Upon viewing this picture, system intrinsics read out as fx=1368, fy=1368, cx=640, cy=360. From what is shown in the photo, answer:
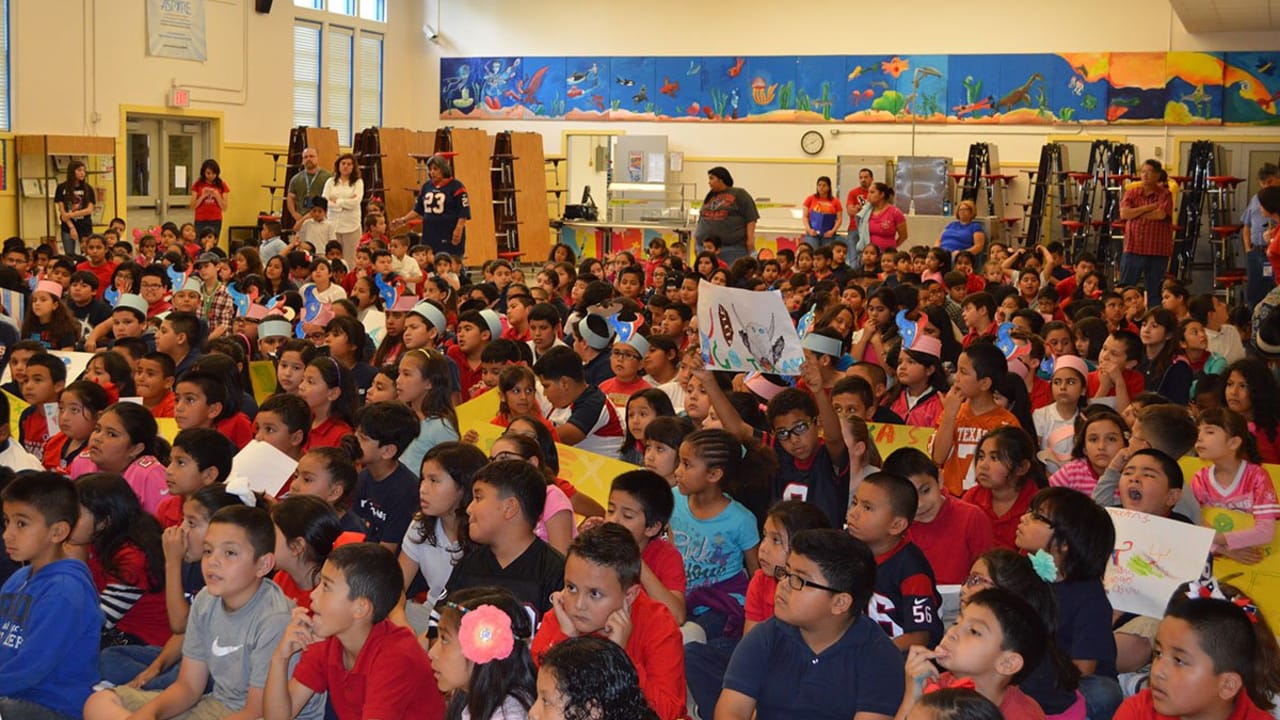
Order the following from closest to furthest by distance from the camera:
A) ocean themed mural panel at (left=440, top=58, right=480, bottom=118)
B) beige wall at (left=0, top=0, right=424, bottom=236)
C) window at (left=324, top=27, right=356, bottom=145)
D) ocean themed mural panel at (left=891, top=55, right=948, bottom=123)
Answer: beige wall at (left=0, top=0, right=424, bottom=236) → ocean themed mural panel at (left=891, top=55, right=948, bottom=123) → window at (left=324, top=27, right=356, bottom=145) → ocean themed mural panel at (left=440, top=58, right=480, bottom=118)

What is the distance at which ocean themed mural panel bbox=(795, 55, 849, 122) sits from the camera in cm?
2012

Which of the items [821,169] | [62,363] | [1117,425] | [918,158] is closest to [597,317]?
[62,363]

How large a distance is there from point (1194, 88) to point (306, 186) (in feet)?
38.0

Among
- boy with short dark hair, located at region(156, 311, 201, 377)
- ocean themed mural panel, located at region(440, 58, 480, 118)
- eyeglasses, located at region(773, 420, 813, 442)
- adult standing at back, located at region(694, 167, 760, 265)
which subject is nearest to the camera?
eyeglasses, located at region(773, 420, 813, 442)

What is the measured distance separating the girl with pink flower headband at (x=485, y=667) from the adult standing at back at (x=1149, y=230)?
10.8m

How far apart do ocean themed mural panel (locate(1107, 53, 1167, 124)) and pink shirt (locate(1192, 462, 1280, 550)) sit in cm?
1426

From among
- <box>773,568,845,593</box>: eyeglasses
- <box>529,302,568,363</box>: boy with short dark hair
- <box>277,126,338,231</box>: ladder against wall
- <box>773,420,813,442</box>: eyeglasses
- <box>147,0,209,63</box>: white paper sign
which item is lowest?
<box>773,568,845,593</box>: eyeglasses

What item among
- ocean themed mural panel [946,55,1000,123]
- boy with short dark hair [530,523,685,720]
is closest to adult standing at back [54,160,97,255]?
ocean themed mural panel [946,55,1000,123]

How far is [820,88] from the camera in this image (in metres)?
20.3

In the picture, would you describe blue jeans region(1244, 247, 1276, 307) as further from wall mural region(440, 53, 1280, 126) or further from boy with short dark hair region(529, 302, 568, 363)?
Result: wall mural region(440, 53, 1280, 126)

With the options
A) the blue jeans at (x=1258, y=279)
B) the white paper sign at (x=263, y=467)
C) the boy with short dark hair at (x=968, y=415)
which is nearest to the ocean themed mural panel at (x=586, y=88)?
the blue jeans at (x=1258, y=279)

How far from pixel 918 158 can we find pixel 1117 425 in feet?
42.3

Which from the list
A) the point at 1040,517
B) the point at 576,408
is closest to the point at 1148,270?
the point at 576,408

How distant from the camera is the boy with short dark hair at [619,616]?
3564 mm
